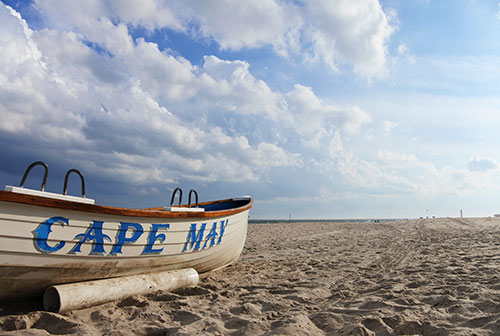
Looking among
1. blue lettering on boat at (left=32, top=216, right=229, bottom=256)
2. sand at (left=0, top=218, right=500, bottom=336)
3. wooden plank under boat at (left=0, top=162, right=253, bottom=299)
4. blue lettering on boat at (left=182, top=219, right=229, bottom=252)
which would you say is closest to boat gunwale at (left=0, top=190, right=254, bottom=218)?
wooden plank under boat at (left=0, top=162, right=253, bottom=299)

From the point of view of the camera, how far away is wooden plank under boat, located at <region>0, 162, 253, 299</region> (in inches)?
122

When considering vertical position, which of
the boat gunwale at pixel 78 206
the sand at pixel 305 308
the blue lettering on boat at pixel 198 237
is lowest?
the sand at pixel 305 308

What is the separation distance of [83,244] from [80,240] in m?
0.07

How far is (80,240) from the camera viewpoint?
11.6ft

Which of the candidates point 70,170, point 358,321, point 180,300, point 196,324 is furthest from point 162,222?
point 358,321

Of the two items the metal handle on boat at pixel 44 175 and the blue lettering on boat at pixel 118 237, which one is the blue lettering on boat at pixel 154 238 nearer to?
the blue lettering on boat at pixel 118 237

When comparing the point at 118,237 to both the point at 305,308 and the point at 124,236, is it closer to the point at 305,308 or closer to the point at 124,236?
the point at 124,236

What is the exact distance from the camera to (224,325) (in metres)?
3.12

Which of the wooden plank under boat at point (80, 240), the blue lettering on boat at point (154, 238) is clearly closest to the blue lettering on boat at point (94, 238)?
the wooden plank under boat at point (80, 240)

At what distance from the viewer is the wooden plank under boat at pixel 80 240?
309 centimetres

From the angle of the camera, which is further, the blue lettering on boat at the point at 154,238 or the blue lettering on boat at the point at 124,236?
the blue lettering on boat at the point at 154,238

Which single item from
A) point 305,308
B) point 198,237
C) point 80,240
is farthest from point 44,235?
point 305,308

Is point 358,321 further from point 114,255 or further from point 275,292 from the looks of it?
point 114,255

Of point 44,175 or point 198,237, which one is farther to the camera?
point 198,237
